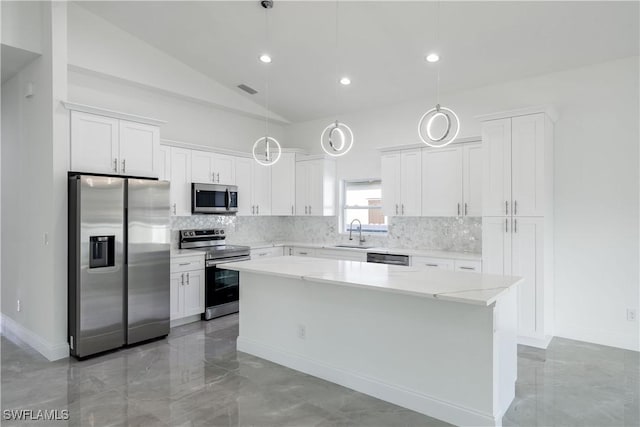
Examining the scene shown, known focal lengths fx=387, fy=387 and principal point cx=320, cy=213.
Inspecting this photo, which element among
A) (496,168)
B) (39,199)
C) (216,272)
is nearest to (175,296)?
(216,272)

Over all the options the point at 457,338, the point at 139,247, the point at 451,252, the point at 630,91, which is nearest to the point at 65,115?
the point at 139,247

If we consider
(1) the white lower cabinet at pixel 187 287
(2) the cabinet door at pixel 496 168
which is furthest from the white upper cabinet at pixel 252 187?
(2) the cabinet door at pixel 496 168

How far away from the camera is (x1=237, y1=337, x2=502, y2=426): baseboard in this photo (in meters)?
2.64

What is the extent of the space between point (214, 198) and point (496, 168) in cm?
381

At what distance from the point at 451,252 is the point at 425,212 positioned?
2.12 feet

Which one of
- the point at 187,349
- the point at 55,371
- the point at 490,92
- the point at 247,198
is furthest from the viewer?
the point at 247,198

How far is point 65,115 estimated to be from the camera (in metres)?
3.90

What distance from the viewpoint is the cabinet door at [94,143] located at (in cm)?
395

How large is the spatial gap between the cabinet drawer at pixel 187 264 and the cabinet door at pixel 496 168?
3.67m

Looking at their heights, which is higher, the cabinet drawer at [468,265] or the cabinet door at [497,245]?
the cabinet door at [497,245]

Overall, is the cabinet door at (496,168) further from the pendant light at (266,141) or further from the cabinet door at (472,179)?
the pendant light at (266,141)

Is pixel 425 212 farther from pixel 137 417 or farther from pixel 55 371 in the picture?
pixel 55 371

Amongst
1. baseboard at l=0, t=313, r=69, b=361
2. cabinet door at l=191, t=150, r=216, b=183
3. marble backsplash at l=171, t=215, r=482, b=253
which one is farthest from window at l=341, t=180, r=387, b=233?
baseboard at l=0, t=313, r=69, b=361

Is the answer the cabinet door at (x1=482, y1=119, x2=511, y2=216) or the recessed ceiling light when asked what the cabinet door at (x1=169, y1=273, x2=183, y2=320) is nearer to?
the cabinet door at (x1=482, y1=119, x2=511, y2=216)
